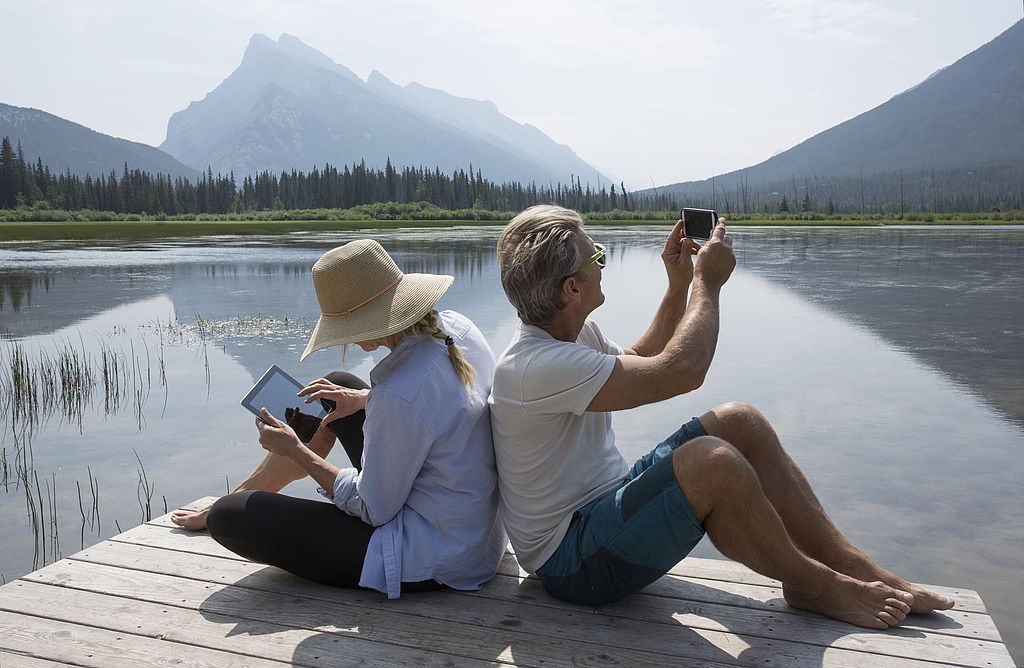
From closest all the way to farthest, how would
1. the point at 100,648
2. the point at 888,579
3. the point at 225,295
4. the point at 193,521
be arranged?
the point at 100,648 → the point at 888,579 → the point at 193,521 → the point at 225,295

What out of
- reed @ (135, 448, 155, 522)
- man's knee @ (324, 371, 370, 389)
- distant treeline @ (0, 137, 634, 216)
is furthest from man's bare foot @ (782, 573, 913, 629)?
distant treeline @ (0, 137, 634, 216)

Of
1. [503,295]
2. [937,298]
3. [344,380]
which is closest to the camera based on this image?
[344,380]

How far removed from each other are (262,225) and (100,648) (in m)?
62.9

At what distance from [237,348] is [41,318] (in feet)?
13.9

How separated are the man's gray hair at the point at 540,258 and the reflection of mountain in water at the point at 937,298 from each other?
518 centimetres

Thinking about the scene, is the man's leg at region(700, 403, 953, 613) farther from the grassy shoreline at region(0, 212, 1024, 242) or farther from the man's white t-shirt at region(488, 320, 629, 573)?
the grassy shoreline at region(0, 212, 1024, 242)

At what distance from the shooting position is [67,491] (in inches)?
208

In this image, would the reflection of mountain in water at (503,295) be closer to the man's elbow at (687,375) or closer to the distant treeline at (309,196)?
the man's elbow at (687,375)

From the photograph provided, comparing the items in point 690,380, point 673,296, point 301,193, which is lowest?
point 690,380

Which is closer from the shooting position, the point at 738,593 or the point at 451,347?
the point at 451,347

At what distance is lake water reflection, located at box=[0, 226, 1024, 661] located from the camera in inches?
182

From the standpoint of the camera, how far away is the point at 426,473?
2.80m

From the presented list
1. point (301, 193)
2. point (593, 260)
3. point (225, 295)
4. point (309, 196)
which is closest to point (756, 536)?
point (593, 260)

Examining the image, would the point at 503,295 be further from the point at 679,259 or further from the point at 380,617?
the point at 380,617
